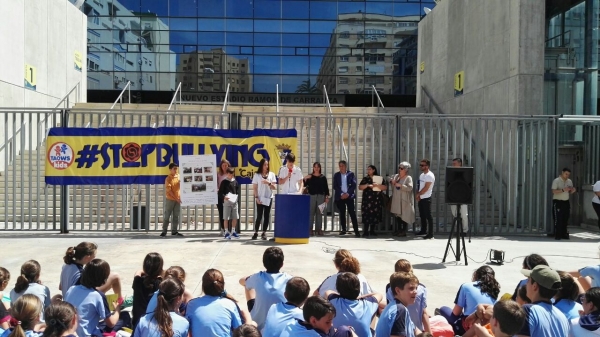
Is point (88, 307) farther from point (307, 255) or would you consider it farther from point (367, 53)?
point (367, 53)

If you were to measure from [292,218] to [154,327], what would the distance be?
23.6ft

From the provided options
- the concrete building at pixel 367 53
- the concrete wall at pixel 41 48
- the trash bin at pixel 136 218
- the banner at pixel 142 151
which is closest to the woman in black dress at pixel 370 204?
the banner at pixel 142 151

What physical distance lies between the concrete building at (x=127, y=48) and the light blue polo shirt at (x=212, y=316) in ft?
86.1

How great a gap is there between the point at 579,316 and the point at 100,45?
28.9 m

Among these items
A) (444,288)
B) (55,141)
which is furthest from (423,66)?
(444,288)

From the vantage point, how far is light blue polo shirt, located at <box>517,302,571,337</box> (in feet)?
Answer: 13.6

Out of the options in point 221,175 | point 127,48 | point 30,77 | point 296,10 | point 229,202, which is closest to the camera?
point 229,202

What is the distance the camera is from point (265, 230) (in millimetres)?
12062

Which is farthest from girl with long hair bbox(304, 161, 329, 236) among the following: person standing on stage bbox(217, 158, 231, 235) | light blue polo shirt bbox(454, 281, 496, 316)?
light blue polo shirt bbox(454, 281, 496, 316)

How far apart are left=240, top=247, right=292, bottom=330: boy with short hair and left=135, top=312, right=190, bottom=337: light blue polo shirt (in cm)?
105

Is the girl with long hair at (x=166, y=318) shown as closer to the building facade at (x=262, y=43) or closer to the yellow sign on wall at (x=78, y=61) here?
the yellow sign on wall at (x=78, y=61)

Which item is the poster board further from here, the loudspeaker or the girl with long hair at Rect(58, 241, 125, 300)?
the girl with long hair at Rect(58, 241, 125, 300)

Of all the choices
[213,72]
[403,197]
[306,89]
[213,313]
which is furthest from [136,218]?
[306,89]

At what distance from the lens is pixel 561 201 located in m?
12.5
